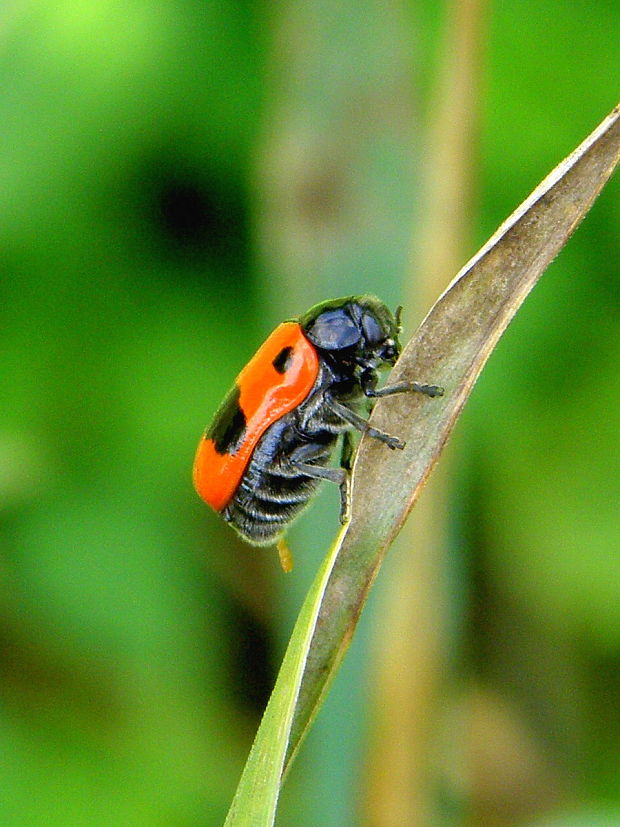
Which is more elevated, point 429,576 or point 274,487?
point 274,487

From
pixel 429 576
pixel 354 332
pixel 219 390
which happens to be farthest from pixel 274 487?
pixel 219 390

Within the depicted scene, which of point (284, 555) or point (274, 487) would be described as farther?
point (284, 555)

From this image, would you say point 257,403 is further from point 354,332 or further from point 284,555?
point 284,555

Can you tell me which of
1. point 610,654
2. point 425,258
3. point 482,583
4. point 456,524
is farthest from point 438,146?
point 610,654

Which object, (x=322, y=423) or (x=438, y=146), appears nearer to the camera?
(x=322, y=423)

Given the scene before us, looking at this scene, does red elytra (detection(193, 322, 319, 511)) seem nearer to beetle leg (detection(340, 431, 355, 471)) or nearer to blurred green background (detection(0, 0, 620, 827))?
beetle leg (detection(340, 431, 355, 471))

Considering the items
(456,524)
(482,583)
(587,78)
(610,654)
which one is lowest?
(610,654)

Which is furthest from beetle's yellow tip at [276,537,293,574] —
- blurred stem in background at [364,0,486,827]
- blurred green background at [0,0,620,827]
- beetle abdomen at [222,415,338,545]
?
blurred green background at [0,0,620,827]

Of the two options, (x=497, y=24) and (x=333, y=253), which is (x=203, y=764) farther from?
(x=497, y=24)
